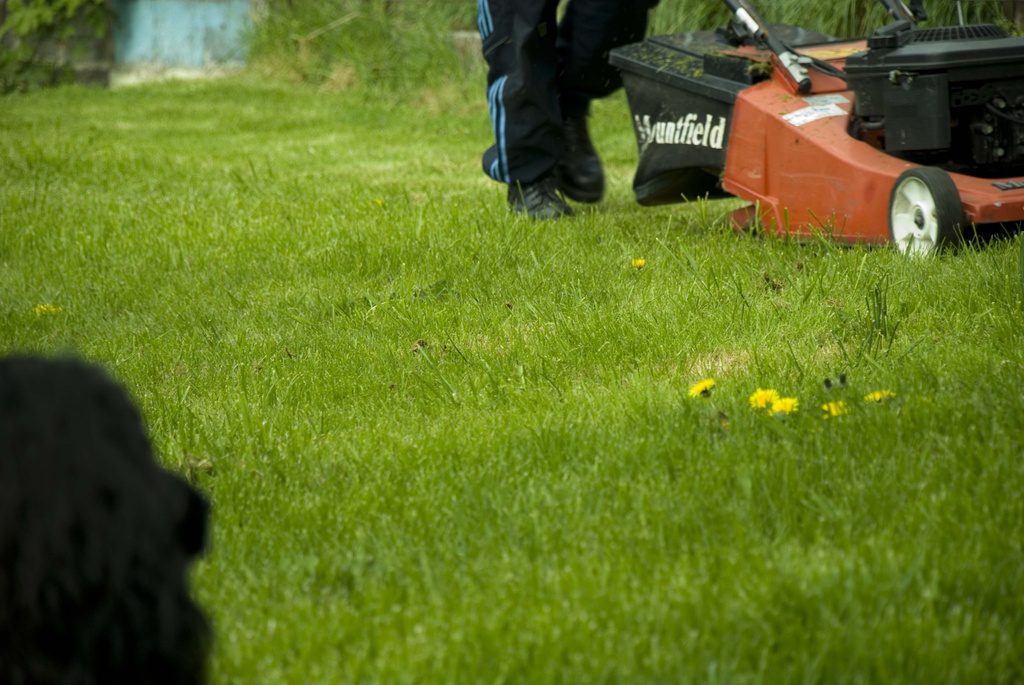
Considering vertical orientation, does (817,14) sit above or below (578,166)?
above

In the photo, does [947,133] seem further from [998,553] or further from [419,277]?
[998,553]

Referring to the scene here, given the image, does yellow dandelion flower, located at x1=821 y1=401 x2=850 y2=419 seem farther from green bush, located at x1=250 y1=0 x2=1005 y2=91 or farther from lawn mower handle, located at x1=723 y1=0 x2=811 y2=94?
green bush, located at x1=250 y1=0 x2=1005 y2=91

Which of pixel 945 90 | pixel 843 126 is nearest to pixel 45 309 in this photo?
pixel 843 126

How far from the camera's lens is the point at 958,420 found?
6.27ft

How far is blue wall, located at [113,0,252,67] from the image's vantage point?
464 inches

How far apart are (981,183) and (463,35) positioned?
7.12 metres

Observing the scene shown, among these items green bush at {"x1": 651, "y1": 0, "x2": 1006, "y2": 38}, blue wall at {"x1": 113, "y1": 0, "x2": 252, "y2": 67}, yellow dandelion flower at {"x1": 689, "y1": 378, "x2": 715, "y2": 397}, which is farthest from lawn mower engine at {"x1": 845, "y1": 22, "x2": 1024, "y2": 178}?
blue wall at {"x1": 113, "y1": 0, "x2": 252, "y2": 67}

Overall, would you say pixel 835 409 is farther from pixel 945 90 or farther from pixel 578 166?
pixel 578 166

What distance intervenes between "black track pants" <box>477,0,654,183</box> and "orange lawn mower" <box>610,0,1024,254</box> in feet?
0.77

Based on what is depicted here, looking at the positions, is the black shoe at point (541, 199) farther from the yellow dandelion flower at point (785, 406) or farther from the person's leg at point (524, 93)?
the yellow dandelion flower at point (785, 406)

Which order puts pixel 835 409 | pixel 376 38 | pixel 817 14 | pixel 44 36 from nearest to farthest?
pixel 835 409
pixel 817 14
pixel 376 38
pixel 44 36

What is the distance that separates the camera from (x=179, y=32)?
11953mm

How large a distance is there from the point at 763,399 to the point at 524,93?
236 centimetres

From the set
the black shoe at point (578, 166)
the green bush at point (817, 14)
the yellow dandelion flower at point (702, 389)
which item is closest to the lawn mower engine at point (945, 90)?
the yellow dandelion flower at point (702, 389)
